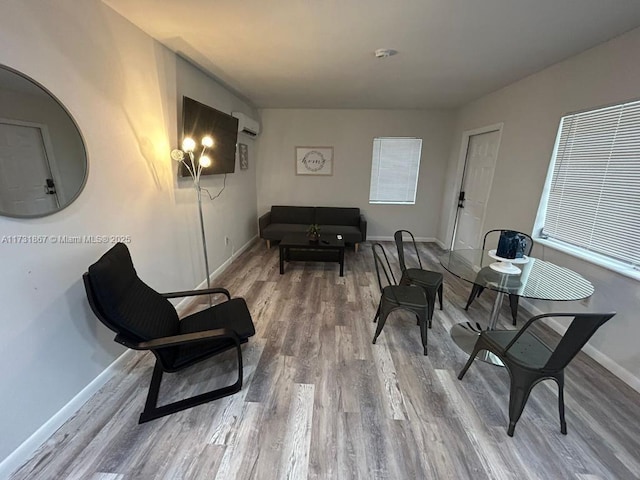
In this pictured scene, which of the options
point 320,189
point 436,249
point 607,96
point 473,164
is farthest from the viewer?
point 320,189

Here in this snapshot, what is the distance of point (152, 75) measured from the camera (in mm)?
2289

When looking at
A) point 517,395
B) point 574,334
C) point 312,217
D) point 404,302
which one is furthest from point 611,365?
point 312,217

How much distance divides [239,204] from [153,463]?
3596mm

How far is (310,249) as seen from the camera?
393 centimetres

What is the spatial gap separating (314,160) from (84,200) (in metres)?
4.04

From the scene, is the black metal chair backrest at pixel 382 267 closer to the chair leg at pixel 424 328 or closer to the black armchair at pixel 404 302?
the black armchair at pixel 404 302

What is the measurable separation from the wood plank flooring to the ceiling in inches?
98.4

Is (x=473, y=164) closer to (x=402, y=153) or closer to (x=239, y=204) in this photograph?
(x=402, y=153)

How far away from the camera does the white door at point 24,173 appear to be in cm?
127

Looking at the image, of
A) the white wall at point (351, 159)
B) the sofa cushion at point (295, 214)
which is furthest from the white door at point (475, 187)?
the sofa cushion at point (295, 214)

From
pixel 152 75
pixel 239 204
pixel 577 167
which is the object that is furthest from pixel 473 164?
pixel 152 75

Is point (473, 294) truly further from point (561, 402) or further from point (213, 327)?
point (213, 327)


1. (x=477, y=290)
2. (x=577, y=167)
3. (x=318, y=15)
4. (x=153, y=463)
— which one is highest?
(x=318, y=15)

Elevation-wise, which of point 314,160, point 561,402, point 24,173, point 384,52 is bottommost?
point 561,402
